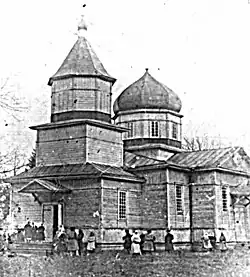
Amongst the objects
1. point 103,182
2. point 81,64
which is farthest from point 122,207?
point 81,64

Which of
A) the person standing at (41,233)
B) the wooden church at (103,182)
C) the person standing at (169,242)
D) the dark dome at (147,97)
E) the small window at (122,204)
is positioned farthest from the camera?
the dark dome at (147,97)

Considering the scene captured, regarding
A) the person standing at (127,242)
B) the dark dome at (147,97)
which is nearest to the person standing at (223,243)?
the person standing at (127,242)

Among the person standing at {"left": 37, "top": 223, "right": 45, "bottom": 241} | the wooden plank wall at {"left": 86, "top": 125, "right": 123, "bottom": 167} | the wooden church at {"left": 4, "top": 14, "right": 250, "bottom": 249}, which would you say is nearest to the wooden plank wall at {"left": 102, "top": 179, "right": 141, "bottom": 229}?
the wooden church at {"left": 4, "top": 14, "right": 250, "bottom": 249}

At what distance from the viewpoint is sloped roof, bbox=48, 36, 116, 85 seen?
33.5 meters

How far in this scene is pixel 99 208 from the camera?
30.0m

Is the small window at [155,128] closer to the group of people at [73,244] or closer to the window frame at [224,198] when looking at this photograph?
the window frame at [224,198]

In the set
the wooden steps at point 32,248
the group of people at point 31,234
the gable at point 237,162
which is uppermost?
the gable at point 237,162

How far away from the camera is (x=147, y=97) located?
132 ft

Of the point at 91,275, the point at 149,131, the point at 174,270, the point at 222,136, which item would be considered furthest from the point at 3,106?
the point at 222,136

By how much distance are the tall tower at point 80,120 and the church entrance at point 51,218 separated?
2.71 metres

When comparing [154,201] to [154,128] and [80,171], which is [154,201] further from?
[154,128]

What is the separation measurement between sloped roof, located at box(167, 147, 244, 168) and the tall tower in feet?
15.6

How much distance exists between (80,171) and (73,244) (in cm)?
567

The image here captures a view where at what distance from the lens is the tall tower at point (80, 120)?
107 feet
